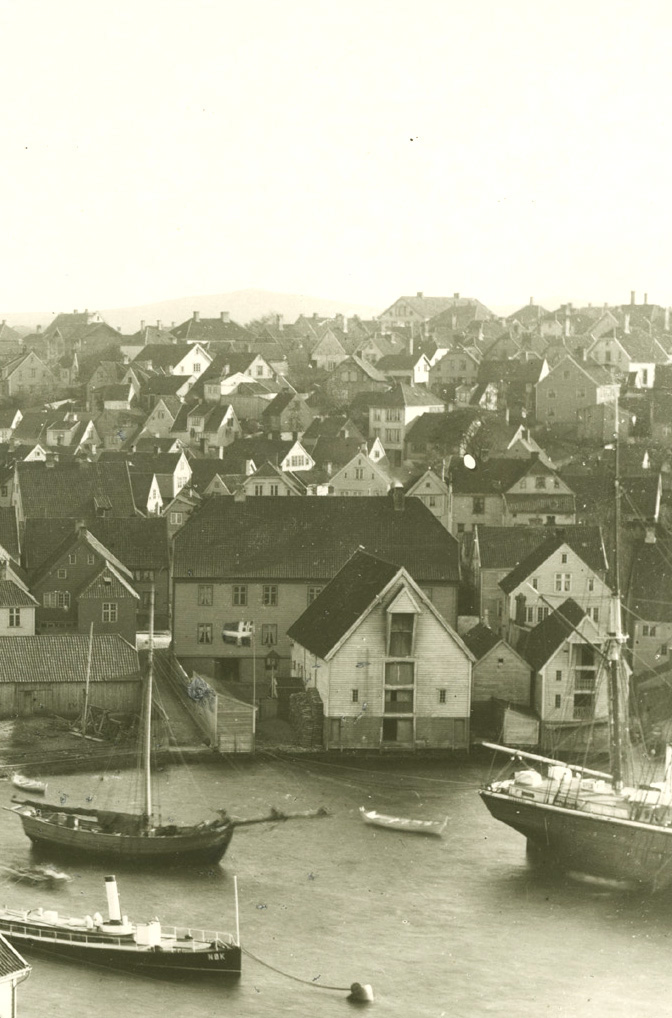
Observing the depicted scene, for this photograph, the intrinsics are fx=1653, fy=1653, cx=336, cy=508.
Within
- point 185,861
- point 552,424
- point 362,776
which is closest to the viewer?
point 185,861

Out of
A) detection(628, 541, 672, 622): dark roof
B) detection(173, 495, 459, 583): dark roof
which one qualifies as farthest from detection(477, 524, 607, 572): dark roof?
detection(173, 495, 459, 583): dark roof

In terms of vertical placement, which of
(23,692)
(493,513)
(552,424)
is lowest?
(23,692)

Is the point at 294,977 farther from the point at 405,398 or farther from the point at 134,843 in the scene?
the point at 405,398

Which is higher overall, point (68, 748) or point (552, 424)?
point (552, 424)

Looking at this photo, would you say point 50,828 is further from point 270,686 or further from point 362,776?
point 270,686

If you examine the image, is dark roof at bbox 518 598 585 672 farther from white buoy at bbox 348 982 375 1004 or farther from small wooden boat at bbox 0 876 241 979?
small wooden boat at bbox 0 876 241 979

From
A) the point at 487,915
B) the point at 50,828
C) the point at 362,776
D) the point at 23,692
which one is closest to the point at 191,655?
the point at 23,692

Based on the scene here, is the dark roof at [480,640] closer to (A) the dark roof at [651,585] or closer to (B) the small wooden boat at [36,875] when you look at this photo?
(A) the dark roof at [651,585]
